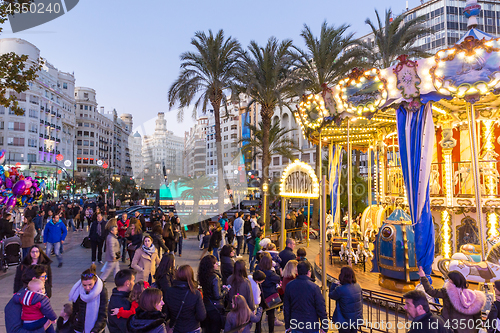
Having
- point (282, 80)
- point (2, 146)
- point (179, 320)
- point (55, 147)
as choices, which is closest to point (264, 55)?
point (282, 80)

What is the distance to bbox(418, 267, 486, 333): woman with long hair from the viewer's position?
3.75 metres

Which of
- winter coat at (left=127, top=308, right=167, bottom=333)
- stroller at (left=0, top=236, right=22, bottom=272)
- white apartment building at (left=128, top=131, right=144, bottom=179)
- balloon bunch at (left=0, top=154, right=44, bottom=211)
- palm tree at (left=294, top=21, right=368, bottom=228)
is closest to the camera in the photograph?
winter coat at (left=127, top=308, right=167, bottom=333)

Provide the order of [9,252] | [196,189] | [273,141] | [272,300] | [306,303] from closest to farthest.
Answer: [306,303] → [272,300] → [9,252] → [196,189] → [273,141]

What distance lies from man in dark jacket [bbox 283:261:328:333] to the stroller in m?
9.16

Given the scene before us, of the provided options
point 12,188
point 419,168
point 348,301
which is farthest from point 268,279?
point 12,188

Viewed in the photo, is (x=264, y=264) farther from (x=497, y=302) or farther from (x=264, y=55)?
(x=264, y=55)

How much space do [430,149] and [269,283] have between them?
4.95 meters

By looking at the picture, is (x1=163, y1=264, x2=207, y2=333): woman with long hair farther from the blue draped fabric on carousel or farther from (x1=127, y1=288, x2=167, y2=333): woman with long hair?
the blue draped fabric on carousel

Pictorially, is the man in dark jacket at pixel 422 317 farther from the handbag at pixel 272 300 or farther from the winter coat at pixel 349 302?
the handbag at pixel 272 300

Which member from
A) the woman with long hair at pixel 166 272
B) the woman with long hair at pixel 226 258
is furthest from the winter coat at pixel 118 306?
the woman with long hair at pixel 226 258

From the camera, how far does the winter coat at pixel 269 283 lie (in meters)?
5.31

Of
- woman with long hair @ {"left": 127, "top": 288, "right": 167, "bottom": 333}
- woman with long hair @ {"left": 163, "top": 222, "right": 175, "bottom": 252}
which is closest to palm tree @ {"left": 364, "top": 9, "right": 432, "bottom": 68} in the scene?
woman with long hair @ {"left": 163, "top": 222, "right": 175, "bottom": 252}

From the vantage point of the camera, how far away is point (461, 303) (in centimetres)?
379

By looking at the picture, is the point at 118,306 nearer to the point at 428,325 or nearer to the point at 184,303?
the point at 184,303
